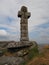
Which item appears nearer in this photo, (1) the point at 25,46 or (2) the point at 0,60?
(2) the point at 0,60

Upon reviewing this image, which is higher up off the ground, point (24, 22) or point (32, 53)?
point (24, 22)

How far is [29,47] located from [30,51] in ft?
2.94

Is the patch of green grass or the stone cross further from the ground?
the stone cross

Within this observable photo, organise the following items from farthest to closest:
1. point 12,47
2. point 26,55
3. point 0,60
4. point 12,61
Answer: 1. point 12,47
2. point 26,55
3. point 0,60
4. point 12,61

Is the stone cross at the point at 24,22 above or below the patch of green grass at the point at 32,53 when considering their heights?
above

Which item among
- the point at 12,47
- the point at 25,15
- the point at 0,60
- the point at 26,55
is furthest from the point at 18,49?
the point at 25,15

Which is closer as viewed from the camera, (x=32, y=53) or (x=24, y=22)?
(x=32, y=53)

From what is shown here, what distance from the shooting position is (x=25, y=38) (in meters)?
16.4

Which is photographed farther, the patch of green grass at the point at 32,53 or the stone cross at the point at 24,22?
the stone cross at the point at 24,22

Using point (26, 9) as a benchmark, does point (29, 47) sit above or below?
below

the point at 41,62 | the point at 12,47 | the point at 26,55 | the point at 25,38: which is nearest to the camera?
the point at 41,62

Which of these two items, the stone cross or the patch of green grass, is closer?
the patch of green grass

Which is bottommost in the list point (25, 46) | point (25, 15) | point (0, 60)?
point (0, 60)

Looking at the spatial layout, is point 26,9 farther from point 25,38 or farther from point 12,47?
point 12,47
